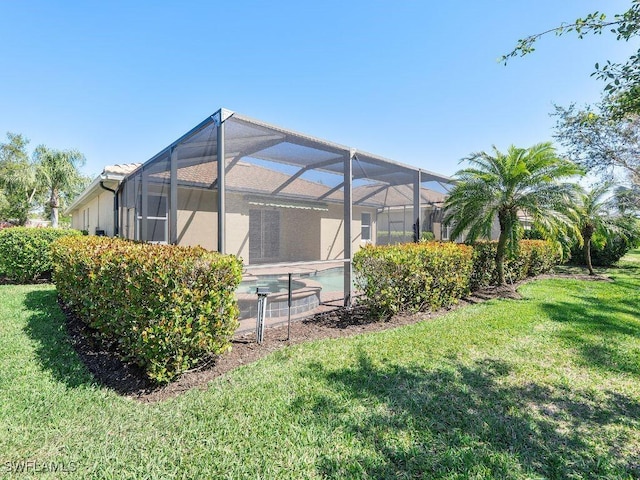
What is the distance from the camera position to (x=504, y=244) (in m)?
8.97

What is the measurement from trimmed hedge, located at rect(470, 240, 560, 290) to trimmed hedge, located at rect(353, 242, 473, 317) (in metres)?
1.95

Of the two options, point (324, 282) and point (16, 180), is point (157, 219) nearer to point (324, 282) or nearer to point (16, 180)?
point (324, 282)

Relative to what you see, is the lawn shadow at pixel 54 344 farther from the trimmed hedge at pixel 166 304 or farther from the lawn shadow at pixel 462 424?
the lawn shadow at pixel 462 424

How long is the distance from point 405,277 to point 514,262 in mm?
6523

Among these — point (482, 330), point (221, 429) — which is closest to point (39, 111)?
point (221, 429)

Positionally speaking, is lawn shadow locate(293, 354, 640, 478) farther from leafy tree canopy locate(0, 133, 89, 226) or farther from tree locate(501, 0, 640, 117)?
leafy tree canopy locate(0, 133, 89, 226)

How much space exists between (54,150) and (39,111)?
1356 centimetres

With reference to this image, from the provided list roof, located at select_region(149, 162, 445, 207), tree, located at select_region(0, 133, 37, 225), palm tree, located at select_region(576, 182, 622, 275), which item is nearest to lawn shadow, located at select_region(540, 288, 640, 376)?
roof, located at select_region(149, 162, 445, 207)

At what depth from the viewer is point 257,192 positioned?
467 inches

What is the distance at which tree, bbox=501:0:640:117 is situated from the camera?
2.43m

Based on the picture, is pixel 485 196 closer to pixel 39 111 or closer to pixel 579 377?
pixel 579 377

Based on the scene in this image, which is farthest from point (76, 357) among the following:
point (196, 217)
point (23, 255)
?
point (23, 255)

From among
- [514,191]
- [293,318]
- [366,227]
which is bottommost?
[293,318]

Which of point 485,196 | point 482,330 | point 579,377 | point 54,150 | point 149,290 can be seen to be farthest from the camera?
point 54,150
